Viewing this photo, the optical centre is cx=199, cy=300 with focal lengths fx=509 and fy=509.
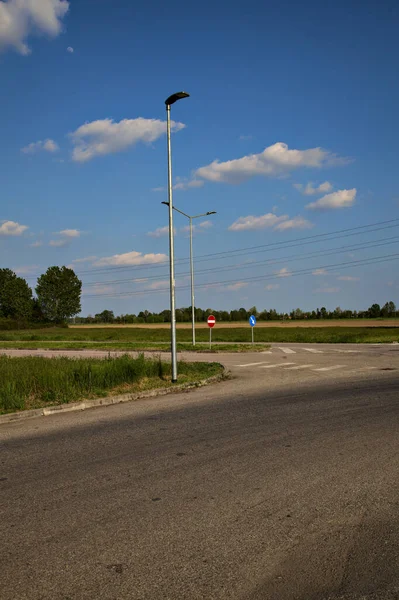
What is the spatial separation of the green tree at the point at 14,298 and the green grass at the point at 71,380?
333ft

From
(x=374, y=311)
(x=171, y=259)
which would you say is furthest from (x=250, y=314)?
(x=171, y=259)

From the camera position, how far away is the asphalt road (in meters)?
3.57

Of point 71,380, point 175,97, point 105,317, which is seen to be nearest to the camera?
point 71,380

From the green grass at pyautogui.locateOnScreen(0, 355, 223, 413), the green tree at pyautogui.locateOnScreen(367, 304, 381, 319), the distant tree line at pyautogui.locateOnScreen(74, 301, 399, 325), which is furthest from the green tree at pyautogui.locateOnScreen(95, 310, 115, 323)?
the green grass at pyautogui.locateOnScreen(0, 355, 223, 413)

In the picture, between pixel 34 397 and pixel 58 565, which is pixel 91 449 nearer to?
pixel 58 565

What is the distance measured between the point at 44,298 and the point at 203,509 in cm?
11444

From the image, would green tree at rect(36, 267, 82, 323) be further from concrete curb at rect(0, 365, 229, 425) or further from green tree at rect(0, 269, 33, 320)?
concrete curb at rect(0, 365, 229, 425)

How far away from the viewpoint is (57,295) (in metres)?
114

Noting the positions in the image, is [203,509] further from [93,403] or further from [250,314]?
[250,314]

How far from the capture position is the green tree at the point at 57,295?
11394 cm

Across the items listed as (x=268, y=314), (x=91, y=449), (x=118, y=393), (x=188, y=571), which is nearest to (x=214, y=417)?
(x=91, y=449)

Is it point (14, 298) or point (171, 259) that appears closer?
point (171, 259)

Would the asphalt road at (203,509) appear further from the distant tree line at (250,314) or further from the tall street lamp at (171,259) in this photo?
the distant tree line at (250,314)

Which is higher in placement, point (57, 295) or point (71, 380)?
point (57, 295)
